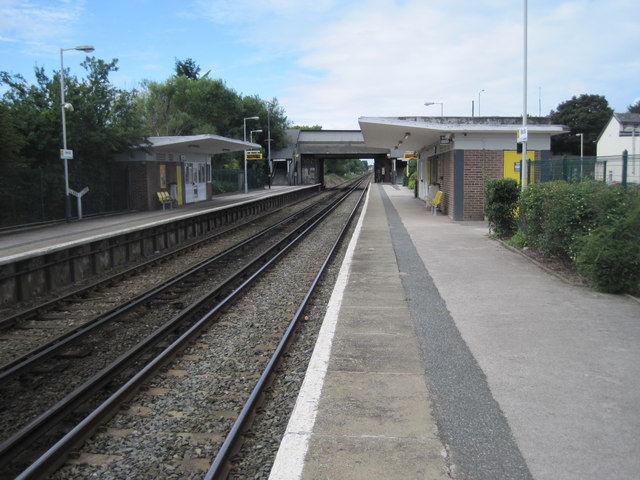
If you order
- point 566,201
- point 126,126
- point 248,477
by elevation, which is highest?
point 126,126

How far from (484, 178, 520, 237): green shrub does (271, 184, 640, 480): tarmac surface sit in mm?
5386

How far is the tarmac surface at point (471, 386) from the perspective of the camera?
361 cm

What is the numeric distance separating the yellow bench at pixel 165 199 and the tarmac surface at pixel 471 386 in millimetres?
19661

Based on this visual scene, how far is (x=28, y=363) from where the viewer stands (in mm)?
6117

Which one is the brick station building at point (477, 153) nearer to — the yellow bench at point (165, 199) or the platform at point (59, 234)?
the platform at point (59, 234)

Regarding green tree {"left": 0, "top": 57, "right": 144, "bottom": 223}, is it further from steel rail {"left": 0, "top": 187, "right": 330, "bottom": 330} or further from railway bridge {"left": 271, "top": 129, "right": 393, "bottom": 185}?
railway bridge {"left": 271, "top": 129, "right": 393, "bottom": 185}

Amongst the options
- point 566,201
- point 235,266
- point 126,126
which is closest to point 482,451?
point 566,201

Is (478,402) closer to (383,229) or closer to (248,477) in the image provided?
(248,477)

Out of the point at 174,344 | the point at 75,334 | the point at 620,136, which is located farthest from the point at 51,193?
the point at 620,136

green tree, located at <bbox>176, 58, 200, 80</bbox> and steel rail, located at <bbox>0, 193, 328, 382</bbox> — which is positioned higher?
green tree, located at <bbox>176, 58, 200, 80</bbox>

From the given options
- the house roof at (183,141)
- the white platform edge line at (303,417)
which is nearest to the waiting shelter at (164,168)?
the house roof at (183,141)

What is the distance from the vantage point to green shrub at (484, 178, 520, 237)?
14406 mm

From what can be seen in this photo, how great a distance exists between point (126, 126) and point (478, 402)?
23851mm

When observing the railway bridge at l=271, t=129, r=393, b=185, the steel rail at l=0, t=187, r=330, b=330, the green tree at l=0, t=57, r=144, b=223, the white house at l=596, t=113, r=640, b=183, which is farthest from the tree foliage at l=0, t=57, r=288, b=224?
the railway bridge at l=271, t=129, r=393, b=185
